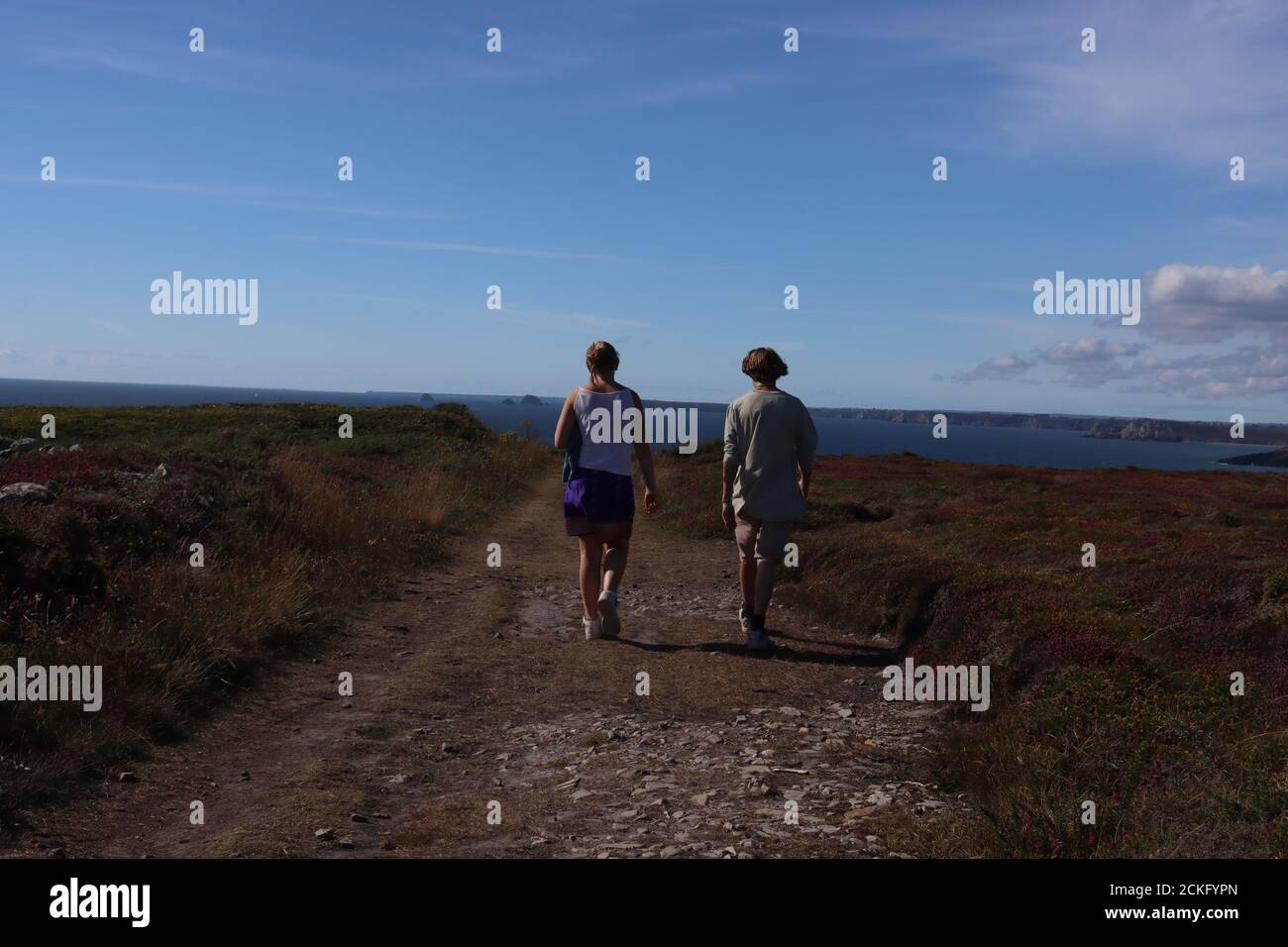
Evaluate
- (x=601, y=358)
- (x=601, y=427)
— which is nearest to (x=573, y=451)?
(x=601, y=427)

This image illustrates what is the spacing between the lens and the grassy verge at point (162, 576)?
250 inches

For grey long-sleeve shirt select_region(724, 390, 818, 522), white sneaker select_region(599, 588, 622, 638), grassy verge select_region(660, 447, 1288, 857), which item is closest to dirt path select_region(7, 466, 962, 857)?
white sneaker select_region(599, 588, 622, 638)

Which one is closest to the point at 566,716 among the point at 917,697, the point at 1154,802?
the point at 917,697

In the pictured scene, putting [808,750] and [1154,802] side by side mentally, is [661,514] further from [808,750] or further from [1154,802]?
[1154,802]

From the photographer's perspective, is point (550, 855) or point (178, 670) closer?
point (550, 855)

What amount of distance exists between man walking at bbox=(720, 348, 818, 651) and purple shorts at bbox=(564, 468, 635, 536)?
94 centimetres

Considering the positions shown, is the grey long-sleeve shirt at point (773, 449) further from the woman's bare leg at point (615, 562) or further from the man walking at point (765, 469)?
the woman's bare leg at point (615, 562)

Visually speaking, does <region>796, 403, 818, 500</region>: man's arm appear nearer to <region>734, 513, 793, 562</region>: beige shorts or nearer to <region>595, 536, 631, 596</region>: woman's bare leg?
<region>734, 513, 793, 562</region>: beige shorts

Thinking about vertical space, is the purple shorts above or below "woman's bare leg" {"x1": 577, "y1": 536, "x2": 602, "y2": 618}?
above

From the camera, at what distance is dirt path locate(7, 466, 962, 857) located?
496cm

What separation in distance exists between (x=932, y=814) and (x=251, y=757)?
416 cm

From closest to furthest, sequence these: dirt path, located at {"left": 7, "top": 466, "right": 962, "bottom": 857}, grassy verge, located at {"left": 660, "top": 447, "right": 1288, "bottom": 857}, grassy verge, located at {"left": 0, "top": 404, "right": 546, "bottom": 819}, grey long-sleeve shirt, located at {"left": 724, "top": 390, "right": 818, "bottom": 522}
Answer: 1. grassy verge, located at {"left": 660, "top": 447, "right": 1288, "bottom": 857}
2. dirt path, located at {"left": 7, "top": 466, "right": 962, "bottom": 857}
3. grassy verge, located at {"left": 0, "top": 404, "right": 546, "bottom": 819}
4. grey long-sleeve shirt, located at {"left": 724, "top": 390, "right": 818, "bottom": 522}

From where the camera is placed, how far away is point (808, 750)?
6496mm

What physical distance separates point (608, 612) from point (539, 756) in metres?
3.27
